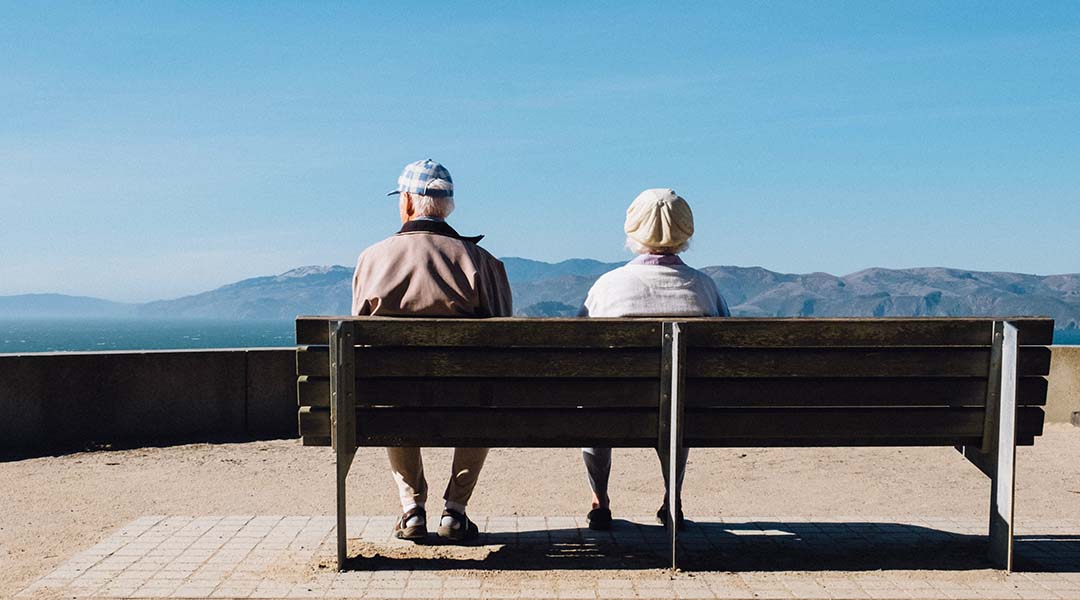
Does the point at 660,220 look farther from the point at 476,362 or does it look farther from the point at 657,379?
the point at 476,362

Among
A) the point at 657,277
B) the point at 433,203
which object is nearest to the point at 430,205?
the point at 433,203

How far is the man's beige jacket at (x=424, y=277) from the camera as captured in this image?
465 cm

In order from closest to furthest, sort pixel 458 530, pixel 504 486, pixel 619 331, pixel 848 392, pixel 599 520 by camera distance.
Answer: pixel 619 331 → pixel 848 392 → pixel 458 530 → pixel 599 520 → pixel 504 486

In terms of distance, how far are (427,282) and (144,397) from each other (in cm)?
469

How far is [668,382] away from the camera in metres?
4.25

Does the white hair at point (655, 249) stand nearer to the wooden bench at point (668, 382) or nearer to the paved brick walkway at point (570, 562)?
the wooden bench at point (668, 382)

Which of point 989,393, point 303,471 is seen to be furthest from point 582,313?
point 303,471

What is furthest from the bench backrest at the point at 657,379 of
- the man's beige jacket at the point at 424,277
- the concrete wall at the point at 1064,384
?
the concrete wall at the point at 1064,384

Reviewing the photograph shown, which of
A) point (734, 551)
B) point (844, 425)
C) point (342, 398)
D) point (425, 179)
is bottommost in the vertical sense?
point (734, 551)

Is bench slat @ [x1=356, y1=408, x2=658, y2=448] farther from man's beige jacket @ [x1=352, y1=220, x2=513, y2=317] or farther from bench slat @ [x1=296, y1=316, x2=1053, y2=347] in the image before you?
man's beige jacket @ [x1=352, y1=220, x2=513, y2=317]

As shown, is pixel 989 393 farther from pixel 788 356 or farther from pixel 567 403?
pixel 567 403

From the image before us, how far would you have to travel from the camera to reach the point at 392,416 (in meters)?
4.28

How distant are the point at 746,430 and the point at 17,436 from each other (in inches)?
236

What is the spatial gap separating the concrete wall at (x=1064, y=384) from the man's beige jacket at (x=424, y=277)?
7169 mm
